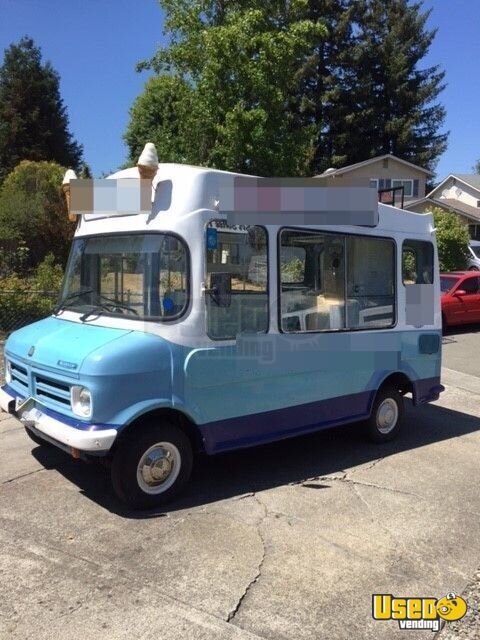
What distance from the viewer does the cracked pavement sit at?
10.6ft

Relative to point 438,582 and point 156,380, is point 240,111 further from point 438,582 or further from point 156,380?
point 438,582

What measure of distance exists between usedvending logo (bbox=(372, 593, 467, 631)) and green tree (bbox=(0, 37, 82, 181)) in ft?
144

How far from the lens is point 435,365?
6.80 m

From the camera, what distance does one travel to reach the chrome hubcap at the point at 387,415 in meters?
6.34

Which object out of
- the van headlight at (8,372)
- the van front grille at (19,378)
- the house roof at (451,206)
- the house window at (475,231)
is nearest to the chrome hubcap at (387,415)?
the van front grille at (19,378)

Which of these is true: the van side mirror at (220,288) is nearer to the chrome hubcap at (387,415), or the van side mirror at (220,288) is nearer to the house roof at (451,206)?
the chrome hubcap at (387,415)

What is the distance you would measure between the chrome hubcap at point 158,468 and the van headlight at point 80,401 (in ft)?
1.79

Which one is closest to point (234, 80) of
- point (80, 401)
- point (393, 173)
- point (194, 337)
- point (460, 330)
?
point (460, 330)

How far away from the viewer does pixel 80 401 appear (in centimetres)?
423

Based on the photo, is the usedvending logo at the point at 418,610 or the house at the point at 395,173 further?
the house at the point at 395,173

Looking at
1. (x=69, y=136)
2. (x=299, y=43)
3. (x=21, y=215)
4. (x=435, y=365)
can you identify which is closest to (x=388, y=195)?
(x=435, y=365)

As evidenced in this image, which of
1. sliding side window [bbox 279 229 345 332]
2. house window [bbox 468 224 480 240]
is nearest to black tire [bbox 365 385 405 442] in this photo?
sliding side window [bbox 279 229 345 332]

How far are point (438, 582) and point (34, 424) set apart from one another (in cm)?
305

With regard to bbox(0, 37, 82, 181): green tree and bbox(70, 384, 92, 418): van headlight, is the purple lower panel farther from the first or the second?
bbox(0, 37, 82, 181): green tree
